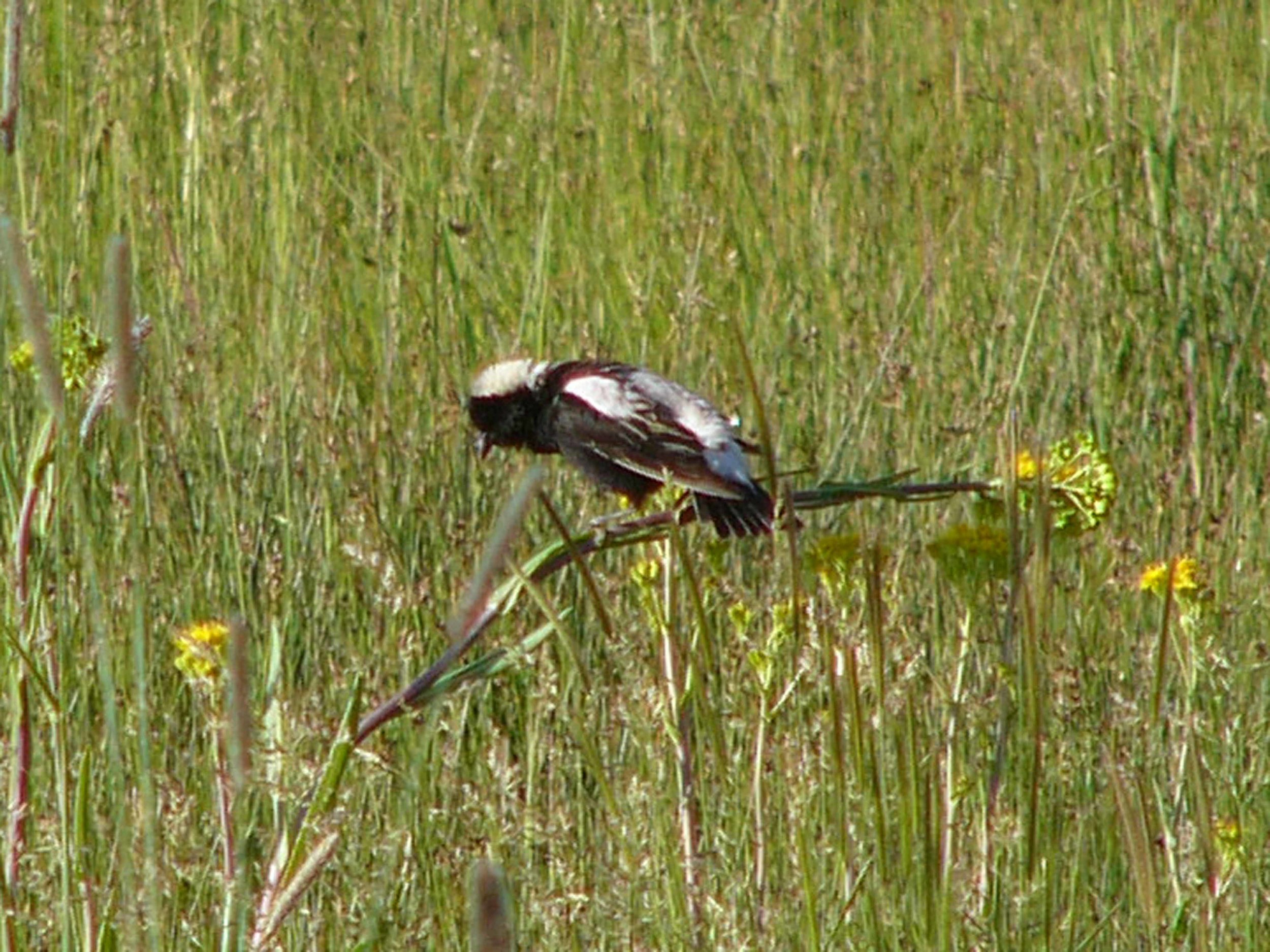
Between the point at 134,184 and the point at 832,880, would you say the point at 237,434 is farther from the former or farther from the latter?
the point at 832,880

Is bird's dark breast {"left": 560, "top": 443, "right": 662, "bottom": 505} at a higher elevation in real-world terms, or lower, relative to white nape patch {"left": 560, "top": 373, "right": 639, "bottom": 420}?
lower

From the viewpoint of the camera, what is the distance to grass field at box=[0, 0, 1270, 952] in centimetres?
160

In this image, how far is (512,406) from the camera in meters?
2.90

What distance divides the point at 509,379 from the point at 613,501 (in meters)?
0.41

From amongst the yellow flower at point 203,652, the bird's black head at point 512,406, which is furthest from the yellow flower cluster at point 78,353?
the bird's black head at point 512,406

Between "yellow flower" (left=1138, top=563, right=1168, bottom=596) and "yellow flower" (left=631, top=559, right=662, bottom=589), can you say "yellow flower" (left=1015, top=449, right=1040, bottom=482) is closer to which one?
"yellow flower" (left=1138, top=563, right=1168, bottom=596)

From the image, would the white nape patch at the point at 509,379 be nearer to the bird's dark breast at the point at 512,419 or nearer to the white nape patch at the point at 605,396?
the bird's dark breast at the point at 512,419

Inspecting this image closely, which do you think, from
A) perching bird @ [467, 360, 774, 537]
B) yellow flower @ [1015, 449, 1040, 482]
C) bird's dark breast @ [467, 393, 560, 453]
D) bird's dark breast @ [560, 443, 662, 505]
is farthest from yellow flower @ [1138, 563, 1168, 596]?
bird's dark breast @ [467, 393, 560, 453]

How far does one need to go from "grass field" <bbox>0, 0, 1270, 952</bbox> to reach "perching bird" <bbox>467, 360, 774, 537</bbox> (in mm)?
119

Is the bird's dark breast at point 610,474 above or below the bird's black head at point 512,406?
below

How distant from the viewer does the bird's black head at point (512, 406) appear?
2.89 m

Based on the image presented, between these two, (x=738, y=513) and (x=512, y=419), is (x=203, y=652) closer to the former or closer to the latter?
(x=738, y=513)

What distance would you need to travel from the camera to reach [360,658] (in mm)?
2467

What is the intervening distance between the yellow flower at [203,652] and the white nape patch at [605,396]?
2.42ft
